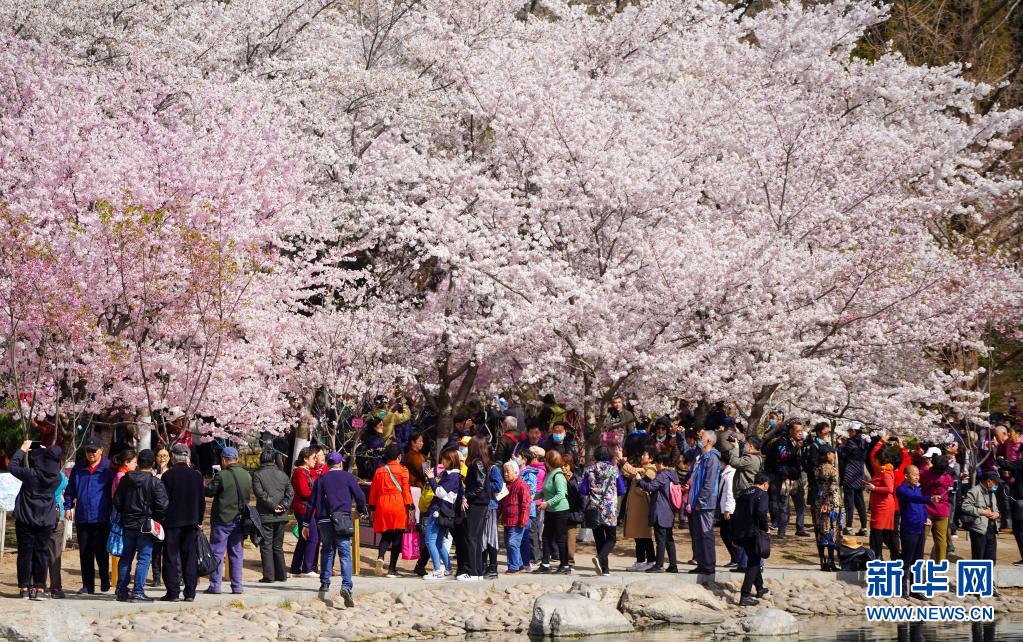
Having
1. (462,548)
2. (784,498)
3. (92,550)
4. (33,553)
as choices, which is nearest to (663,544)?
(462,548)

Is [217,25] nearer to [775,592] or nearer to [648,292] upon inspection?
[648,292]

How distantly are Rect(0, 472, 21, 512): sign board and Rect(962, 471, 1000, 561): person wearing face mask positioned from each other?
35.0 ft

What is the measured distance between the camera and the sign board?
1180 centimetres

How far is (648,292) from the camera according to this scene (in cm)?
1639

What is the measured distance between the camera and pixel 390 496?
13477mm

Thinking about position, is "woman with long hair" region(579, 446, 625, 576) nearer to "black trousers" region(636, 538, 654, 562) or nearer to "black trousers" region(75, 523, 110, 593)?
"black trousers" region(636, 538, 654, 562)

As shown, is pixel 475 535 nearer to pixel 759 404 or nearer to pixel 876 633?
pixel 876 633

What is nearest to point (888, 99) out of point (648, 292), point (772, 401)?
point (772, 401)

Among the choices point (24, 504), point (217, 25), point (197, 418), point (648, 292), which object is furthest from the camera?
point (217, 25)

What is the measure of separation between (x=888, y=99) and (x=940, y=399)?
7652 mm

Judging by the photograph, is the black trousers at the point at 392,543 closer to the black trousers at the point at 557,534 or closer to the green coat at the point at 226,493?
the black trousers at the point at 557,534

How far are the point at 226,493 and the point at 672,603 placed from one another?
4828 millimetres

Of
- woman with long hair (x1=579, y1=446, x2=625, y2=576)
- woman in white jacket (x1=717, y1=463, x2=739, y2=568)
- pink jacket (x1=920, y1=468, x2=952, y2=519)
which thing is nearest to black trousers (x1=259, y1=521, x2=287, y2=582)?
woman with long hair (x1=579, y1=446, x2=625, y2=576)

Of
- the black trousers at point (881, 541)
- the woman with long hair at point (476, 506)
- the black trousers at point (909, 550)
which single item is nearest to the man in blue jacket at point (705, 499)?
the black trousers at point (881, 541)
